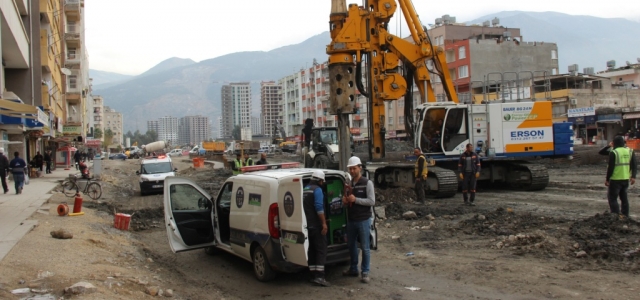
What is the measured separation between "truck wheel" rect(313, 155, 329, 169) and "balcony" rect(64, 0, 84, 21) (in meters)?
46.1

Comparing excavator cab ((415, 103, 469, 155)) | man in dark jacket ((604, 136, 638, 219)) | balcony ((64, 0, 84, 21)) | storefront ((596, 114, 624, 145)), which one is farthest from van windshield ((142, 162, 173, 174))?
balcony ((64, 0, 84, 21))

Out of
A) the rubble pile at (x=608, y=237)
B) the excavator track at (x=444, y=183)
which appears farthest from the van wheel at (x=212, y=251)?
the excavator track at (x=444, y=183)

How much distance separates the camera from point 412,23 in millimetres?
18547

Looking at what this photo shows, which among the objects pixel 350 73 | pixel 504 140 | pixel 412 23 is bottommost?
pixel 504 140

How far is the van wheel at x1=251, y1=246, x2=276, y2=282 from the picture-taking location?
25.9 feet

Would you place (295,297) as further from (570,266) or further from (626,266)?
(626,266)

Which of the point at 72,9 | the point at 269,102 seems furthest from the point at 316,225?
the point at 269,102

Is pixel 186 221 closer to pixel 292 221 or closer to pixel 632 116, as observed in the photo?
pixel 292 221

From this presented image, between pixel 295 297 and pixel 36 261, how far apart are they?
152 inches

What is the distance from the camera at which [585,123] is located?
50.4 meters

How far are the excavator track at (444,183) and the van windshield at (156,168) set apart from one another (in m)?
12.9

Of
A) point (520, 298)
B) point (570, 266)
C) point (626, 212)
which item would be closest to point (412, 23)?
point (626, 212)

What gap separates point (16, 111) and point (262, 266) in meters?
9.03

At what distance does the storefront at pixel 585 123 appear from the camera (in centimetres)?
4903
